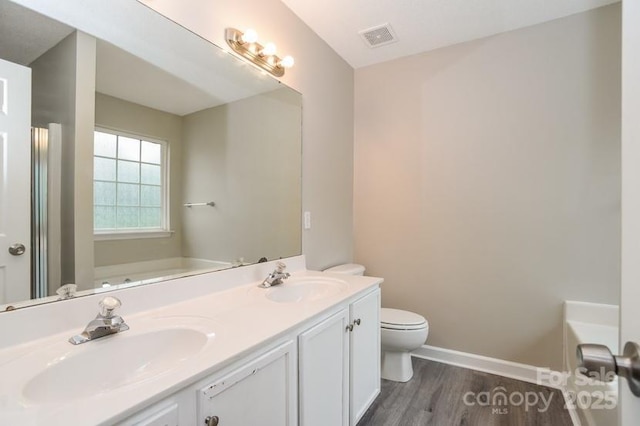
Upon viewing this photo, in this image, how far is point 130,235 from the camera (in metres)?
1.18

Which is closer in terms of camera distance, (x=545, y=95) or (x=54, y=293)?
(x=54, y=293)

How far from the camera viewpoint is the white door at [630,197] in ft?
Answer: 1.53

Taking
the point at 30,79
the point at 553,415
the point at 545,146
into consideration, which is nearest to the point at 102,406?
the point at 30,79

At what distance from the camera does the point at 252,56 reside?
5.59 ft

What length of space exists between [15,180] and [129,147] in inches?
13.9

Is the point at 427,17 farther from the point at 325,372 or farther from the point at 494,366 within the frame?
the point at 494,366

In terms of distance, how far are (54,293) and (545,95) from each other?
284 cm

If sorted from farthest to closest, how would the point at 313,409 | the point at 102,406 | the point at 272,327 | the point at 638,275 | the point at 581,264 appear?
the point at 581,264
the point at 313,409
the point at 272,327
the point at 102,406
the point at 638,275

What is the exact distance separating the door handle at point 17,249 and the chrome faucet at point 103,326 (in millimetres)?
286

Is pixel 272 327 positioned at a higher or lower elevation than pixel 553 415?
higher

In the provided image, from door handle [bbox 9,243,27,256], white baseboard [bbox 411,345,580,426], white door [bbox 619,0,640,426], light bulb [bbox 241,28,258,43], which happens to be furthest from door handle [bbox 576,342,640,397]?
white baseboard [bbox 411,345,580,426]

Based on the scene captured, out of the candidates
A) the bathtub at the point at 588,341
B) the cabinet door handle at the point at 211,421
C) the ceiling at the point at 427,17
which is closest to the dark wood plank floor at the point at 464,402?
the bathtub at the point at 588,341

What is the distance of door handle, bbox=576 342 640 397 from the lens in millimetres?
446

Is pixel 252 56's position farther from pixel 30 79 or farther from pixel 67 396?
pixel 67 396
